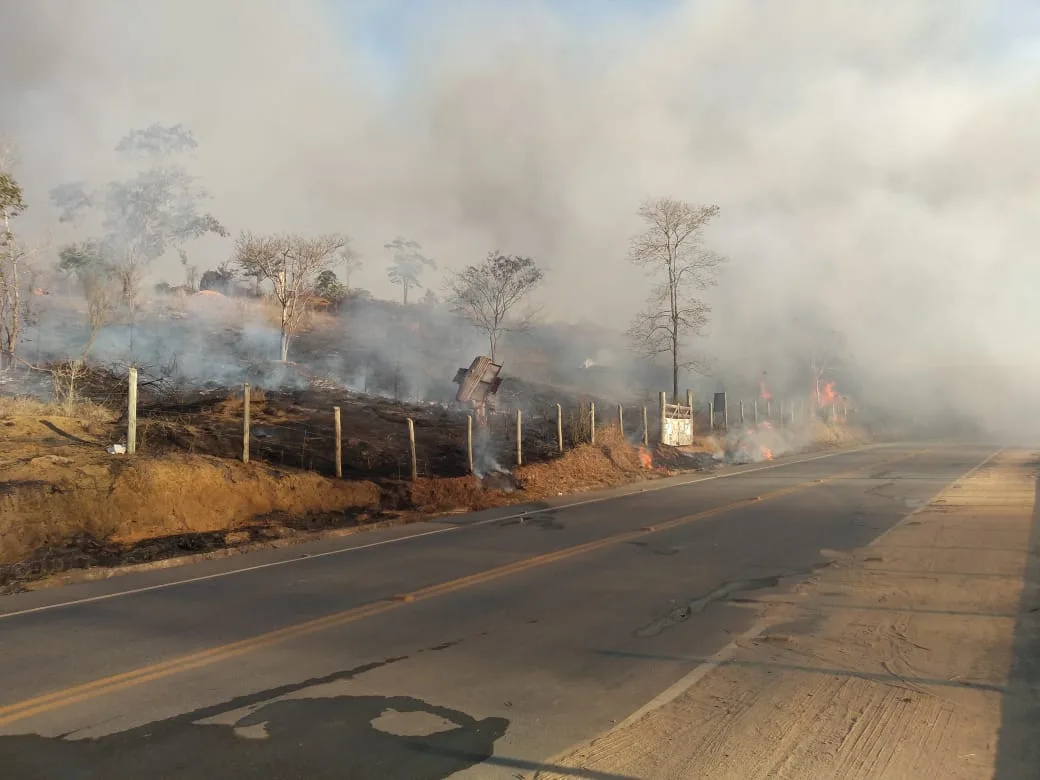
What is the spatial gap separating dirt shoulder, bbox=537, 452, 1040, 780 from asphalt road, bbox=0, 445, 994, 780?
1.15 feet

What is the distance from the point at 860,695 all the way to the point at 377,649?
142 inches

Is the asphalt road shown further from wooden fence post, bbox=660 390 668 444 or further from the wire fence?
wooden fence post, bbox=660 390 668 444

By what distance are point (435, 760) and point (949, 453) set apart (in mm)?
35797

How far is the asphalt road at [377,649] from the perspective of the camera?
4.49 meters

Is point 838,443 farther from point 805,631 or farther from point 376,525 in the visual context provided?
point 805,631

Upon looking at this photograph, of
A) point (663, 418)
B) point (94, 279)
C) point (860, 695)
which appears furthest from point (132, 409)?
point (94, 279)

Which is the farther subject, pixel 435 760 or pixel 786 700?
pixel 786 700

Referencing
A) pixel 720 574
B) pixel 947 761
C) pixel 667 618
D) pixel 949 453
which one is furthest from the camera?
pixel 949 453

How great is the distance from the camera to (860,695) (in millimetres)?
5277

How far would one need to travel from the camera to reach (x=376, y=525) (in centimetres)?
1452

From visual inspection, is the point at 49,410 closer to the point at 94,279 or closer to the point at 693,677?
the point at 693,677

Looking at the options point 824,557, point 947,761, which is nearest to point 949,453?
point 824,557

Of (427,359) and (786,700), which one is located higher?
(427,359)

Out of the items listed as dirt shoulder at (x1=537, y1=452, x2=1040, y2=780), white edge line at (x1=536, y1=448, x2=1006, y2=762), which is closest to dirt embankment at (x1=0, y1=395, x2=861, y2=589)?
white edge line at (x1=536, y1=448, x2=1006, y2=762)
